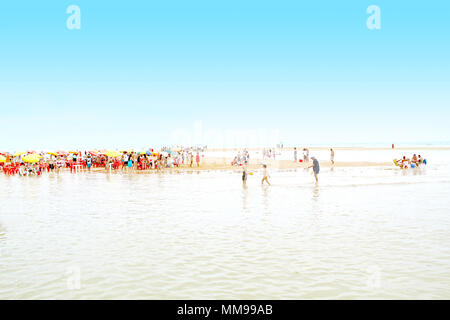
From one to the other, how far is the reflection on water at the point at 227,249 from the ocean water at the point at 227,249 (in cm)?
3

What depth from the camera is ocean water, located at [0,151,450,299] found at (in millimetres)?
7754

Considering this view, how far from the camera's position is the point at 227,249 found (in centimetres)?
1058

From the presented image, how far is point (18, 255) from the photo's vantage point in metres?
10.2

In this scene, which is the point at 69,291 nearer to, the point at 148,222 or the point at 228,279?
the point at 228,279

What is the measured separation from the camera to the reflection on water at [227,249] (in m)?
7.79

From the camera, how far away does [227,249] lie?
10578 millimetres

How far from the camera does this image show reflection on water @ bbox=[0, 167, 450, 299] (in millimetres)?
7785

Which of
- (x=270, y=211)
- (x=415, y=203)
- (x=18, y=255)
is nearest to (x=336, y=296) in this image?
(x=18, y=255)

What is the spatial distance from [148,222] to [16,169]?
34.3 m

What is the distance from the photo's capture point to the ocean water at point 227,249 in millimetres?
7754

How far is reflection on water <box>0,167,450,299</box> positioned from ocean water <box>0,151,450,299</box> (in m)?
0.03

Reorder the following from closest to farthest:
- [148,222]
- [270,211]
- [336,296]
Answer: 1. [336,296]
2. [148,222]
3. [270,211]

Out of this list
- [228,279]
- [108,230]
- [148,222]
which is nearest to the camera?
[228,279]
